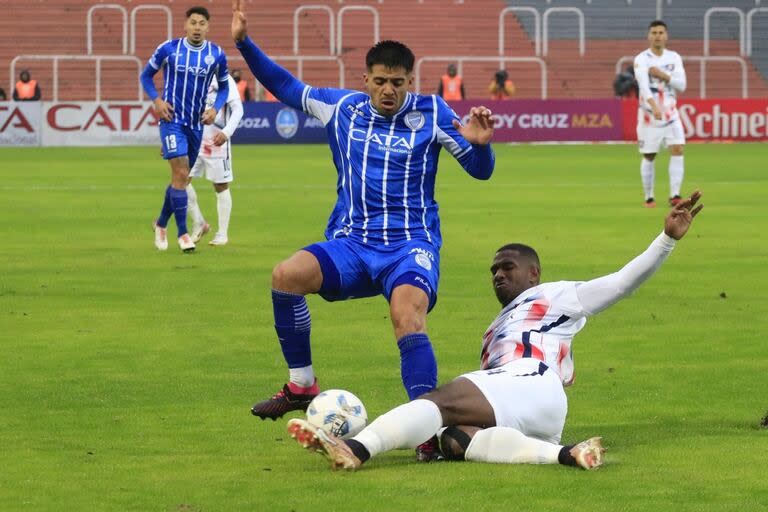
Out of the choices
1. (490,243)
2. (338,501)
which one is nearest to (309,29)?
(490,243)

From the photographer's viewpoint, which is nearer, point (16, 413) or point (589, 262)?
point (16, 413)

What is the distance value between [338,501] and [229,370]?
137 inches

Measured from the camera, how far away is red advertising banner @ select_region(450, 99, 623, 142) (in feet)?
130

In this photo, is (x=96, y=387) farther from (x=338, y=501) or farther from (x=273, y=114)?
(x=273, y=114)

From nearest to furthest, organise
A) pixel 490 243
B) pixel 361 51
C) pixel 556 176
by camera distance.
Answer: pixel 490 243 < pixel 556 176 < pixel 361 51

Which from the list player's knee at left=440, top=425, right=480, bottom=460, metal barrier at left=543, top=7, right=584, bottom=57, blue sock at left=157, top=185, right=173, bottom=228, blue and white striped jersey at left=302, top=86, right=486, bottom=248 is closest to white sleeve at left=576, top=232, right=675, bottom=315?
player's knee at left=440, top=425, right=480, bottom=460

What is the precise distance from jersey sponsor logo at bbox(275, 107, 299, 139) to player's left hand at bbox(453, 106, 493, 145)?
3131 centimetres

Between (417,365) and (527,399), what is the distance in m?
0.64

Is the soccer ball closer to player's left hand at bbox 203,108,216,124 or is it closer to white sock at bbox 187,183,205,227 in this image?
player's left hand at bbox 203,108,216,124

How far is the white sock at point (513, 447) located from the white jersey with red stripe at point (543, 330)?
51 cm

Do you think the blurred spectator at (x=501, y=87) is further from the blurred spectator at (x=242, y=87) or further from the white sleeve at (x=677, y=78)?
the white sleeve at (x=677, y=78)

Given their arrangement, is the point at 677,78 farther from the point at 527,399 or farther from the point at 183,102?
the point at 527,399

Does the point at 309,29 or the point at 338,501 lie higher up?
the point at 309,29

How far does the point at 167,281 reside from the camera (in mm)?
14008
